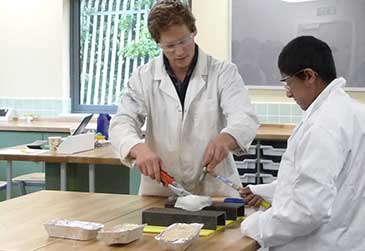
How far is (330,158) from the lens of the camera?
177cm

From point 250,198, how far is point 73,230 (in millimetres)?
687

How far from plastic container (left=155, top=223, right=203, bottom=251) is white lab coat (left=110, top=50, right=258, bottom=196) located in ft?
2.10

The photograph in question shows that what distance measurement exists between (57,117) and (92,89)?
0.45 m

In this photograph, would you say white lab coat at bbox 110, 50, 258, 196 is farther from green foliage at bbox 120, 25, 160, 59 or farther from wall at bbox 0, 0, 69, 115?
wall at bbox 0, 0, 69, 115

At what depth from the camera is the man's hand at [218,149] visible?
2.35 metres

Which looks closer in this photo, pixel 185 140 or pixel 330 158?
pixel 330 158

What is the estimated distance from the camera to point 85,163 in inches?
158

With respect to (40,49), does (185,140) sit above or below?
below

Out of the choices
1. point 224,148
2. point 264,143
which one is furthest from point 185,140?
point 264,143

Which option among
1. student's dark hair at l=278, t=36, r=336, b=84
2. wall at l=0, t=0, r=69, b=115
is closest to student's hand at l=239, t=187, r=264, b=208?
student's dark hair at l=278, t=36, r=336, b=84

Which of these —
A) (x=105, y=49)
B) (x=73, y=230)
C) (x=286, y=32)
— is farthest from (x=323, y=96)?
(x=105, y=49)

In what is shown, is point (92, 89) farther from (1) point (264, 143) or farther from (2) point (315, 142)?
(2) point (315, 142)

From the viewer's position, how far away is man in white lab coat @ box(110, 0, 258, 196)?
243cm

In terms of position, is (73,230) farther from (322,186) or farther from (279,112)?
(279,112)
